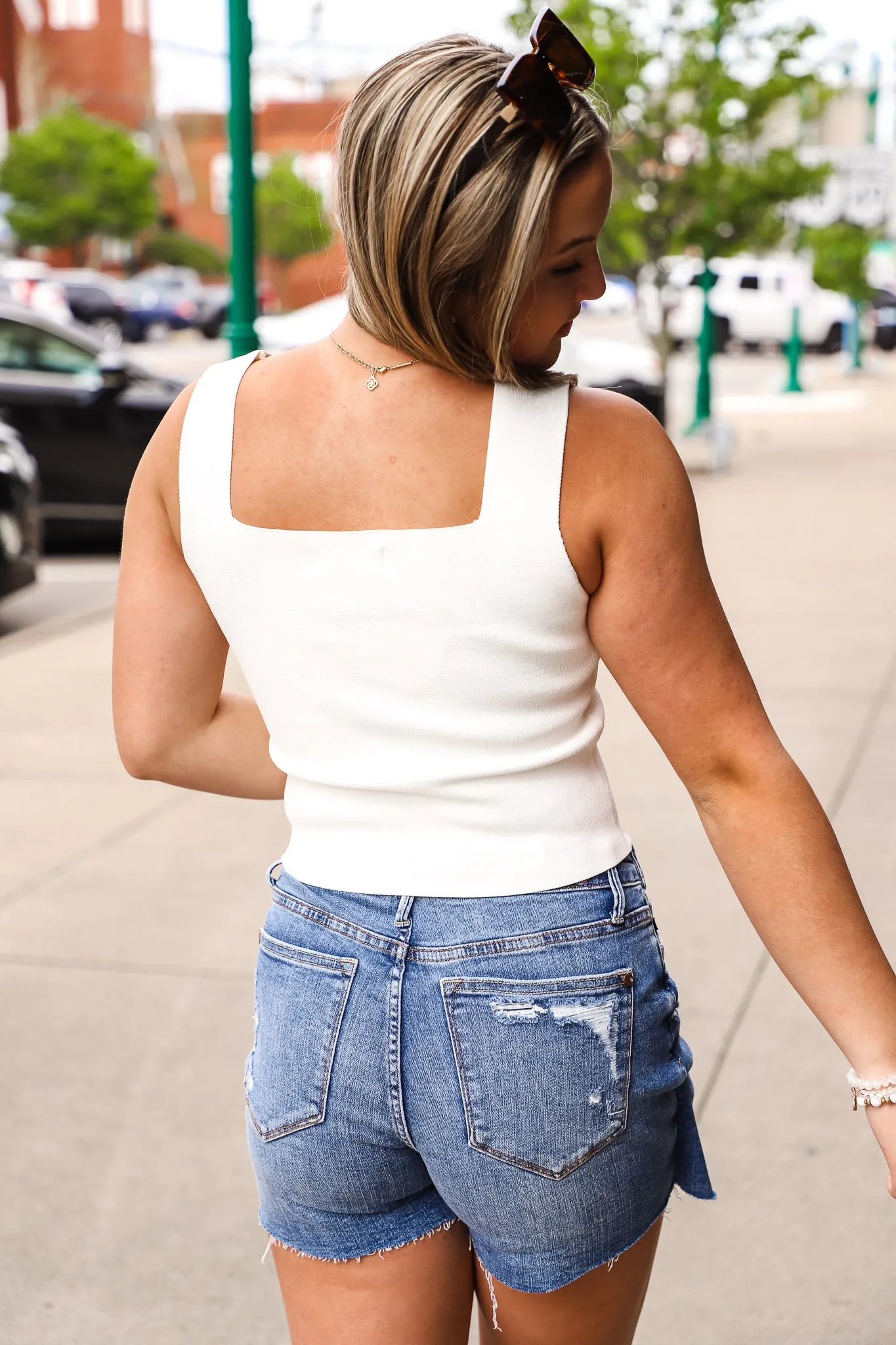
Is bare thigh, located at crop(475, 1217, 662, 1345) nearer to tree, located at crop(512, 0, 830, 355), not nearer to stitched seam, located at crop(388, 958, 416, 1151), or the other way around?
stitched seam, located at crop(388, 958, 416, 1151)

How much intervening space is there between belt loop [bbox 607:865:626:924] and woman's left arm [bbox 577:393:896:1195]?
0.35 feet

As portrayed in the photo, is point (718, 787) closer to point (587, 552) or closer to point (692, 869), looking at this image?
point (587, 552)

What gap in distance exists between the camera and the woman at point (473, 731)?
4.66 ft

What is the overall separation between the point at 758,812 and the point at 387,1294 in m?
0.58

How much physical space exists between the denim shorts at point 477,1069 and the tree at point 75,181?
5648cm

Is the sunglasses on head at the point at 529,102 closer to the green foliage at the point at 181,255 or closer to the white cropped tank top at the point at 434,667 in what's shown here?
the white cropped tank top at the point at 434,667

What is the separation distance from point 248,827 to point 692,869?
147 cm

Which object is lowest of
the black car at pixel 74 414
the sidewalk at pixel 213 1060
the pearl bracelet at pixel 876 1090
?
the black car at pixel 74 414

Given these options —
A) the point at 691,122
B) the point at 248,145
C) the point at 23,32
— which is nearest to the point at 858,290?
the point at 691,122

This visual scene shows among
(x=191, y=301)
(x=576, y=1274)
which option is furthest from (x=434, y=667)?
(x=191, y=301)

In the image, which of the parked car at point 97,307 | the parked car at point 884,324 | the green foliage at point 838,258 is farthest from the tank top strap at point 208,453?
the parked car at point 97,307

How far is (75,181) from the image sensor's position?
56000 millimetres

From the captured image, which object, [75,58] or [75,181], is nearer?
[75,181]

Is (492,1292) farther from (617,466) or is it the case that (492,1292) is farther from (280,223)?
Result: (280,223)
